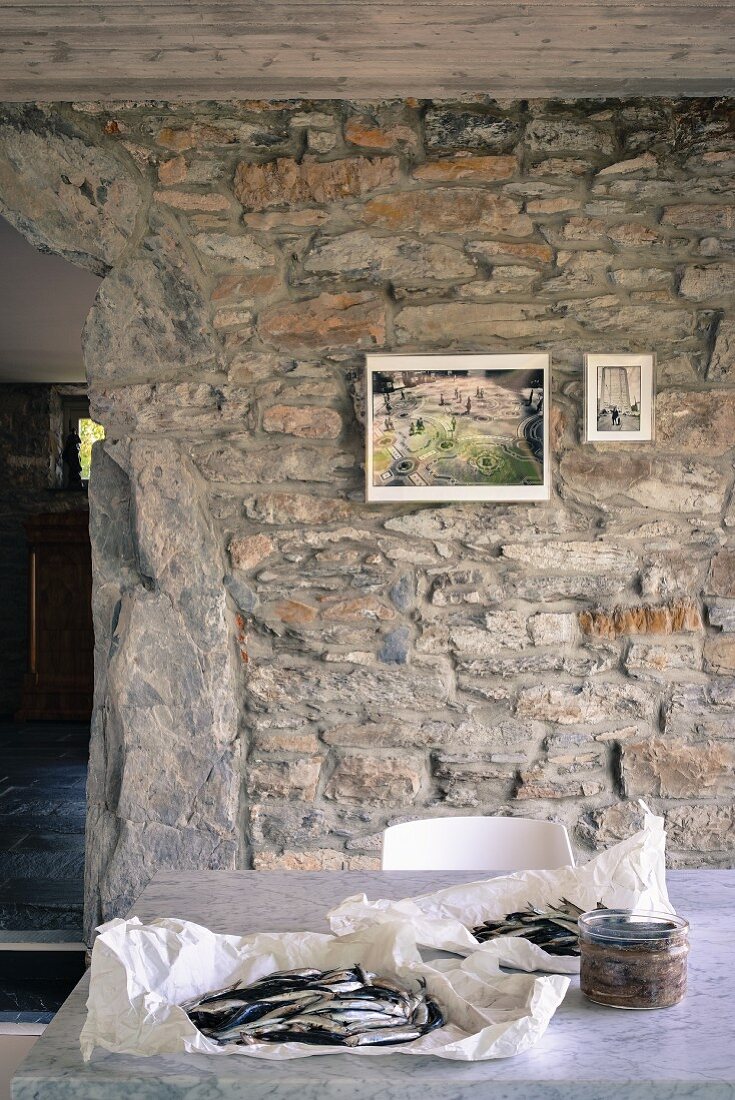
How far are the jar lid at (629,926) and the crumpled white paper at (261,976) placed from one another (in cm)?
8

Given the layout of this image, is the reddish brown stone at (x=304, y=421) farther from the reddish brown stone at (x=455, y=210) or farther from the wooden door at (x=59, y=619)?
the wooden door at (x=59, y=619)

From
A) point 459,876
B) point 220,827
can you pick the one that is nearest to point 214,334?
point 220,827

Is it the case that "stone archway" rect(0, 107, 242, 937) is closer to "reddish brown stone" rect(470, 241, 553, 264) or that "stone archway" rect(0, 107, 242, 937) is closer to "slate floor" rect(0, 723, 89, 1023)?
"slate floor" rect(0, 723, 89, 1023)

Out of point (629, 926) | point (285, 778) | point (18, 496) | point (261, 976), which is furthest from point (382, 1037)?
point (18, 496)

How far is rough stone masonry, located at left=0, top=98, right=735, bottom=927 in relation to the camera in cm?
303

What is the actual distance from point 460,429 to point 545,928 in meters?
1.81

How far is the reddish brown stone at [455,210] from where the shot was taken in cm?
303

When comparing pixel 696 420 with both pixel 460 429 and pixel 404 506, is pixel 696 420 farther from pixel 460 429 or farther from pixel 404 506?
pixel 404 506

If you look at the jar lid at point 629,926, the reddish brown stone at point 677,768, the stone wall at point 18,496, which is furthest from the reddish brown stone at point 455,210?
the stone wall at point 18,496

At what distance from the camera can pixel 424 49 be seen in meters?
2.71

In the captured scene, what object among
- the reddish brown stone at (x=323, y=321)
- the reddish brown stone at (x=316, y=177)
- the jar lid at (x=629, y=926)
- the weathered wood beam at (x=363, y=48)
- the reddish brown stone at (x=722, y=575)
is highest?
the weathered wood beam at (x=363, y=48)

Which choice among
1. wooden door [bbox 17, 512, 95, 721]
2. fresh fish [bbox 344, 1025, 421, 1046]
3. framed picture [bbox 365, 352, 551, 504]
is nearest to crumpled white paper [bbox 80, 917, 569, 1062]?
fresh fish [bbox 344, 1025, 421, 1046]

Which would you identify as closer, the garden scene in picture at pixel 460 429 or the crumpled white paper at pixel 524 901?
the crumpled white paper at pixel 524 901

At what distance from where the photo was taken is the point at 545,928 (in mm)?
1410
